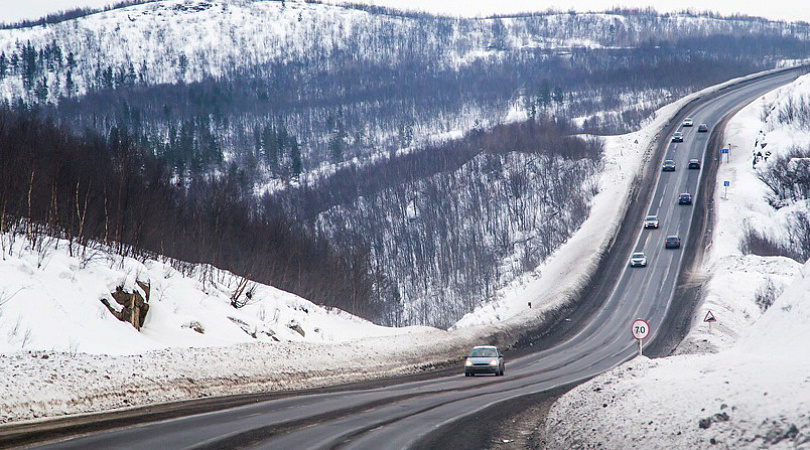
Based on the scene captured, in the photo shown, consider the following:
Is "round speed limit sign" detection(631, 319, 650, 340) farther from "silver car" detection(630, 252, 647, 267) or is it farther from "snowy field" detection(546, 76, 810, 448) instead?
"silver car" detection(630, 252, 647, 267)

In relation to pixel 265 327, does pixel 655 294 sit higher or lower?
lower

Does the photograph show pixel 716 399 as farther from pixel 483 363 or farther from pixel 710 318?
pixel 710 318

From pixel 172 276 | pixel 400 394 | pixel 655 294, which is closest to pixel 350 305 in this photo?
pixel 655 294

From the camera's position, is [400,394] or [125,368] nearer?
[125,368]

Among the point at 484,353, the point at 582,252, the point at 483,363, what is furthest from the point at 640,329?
the point at 582,252

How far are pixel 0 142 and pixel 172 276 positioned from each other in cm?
865

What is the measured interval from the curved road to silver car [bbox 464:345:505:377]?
1.74 feet

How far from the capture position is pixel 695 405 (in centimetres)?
1152

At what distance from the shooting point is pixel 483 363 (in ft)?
112

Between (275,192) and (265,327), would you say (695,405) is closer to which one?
(265,327)

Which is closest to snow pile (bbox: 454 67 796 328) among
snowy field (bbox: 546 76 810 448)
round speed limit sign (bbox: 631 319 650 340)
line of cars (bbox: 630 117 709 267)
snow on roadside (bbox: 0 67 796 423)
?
line of cars (bbox: 630 117 709 267)

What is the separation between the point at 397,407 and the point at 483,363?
43.2 feet

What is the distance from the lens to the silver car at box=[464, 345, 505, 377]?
111ft

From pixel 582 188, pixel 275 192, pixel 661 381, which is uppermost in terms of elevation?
pixel 661 381
